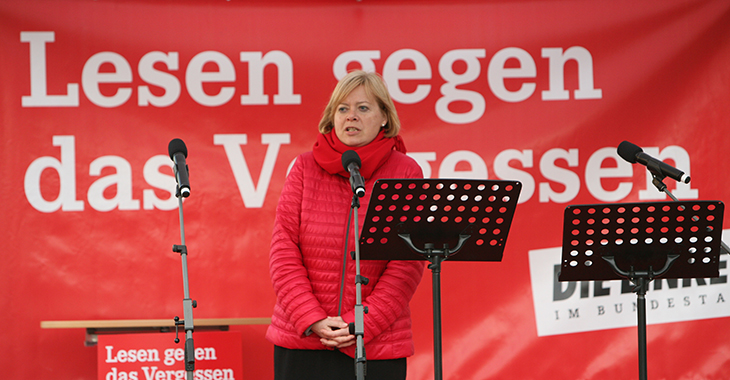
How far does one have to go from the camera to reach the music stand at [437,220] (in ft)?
7.04

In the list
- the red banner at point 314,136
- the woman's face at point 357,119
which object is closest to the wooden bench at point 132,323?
the red banner at point 314,136

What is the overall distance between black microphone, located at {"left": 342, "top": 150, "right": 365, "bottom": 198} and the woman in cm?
25

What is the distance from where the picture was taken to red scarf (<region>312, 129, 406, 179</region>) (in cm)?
244

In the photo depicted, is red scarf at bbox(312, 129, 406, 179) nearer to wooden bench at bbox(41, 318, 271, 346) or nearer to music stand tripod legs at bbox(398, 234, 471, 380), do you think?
music stand tripod legs at bbox(398, 234, 471, 380)

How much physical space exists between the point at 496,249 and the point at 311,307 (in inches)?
25.6

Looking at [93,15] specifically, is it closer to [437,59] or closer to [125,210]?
[125,210]

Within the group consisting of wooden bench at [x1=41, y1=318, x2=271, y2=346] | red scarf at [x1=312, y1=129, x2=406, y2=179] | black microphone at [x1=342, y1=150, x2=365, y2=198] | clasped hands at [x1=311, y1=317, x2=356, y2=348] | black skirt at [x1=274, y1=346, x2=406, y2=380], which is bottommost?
black skirt at [x1=274, y1=346, x2=406, y2=380]

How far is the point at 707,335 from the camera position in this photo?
3.92 meters

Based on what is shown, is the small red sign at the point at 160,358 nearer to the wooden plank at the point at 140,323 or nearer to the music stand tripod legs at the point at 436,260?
the wooden plank at the point at 140,323

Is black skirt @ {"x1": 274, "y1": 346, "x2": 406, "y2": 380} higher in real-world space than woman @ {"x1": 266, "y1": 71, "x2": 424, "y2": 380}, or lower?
lower

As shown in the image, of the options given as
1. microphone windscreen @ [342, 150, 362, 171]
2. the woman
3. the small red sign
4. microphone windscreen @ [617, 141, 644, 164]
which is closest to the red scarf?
the woman

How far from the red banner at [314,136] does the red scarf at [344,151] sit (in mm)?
1455

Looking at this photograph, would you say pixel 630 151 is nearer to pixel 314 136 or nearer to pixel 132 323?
pixel 314 136

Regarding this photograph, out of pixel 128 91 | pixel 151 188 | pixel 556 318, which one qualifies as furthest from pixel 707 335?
pixel 128 91
